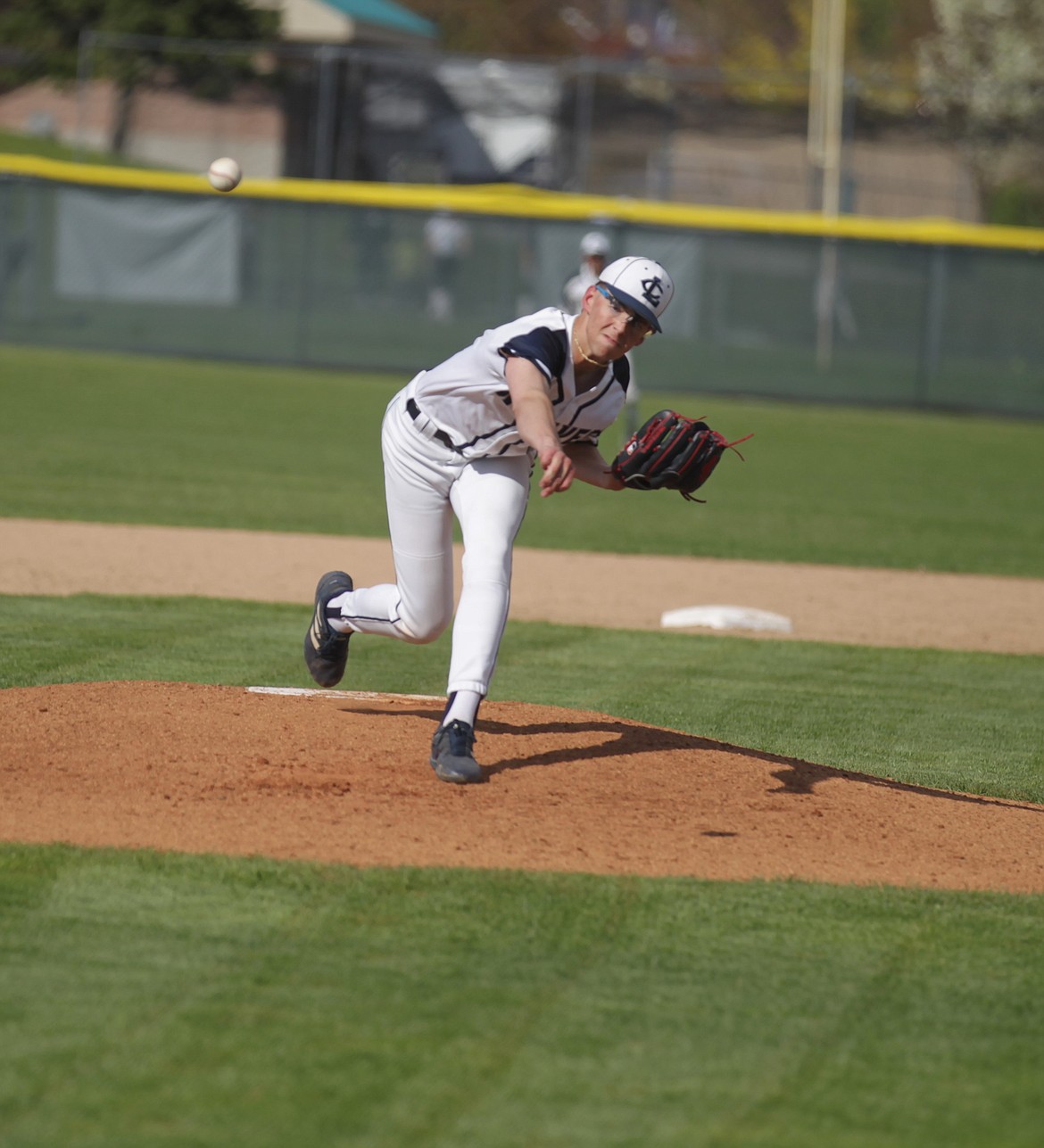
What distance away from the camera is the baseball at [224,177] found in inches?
393

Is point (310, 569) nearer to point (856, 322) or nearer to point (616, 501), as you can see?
point (616, 501)

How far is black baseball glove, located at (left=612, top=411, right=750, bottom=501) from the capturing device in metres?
4.53

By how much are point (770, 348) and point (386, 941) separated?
18438mm

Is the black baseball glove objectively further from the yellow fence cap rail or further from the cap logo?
the yellow fence cap rail

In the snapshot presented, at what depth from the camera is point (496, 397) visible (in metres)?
4.61

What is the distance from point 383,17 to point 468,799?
37.3m

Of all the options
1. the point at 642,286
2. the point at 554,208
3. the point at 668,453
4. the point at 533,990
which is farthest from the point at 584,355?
the point at 554,208

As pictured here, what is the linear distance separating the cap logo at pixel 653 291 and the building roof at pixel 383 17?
35.3 meters

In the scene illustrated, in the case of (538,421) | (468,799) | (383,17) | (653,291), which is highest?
(383,17)

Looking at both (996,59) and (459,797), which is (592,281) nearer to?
(459,797)

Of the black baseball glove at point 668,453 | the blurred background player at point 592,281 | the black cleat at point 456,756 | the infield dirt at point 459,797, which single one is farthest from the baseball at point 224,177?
the black cleat at point 456,756

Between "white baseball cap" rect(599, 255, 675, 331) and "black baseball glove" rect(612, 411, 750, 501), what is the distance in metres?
0.29

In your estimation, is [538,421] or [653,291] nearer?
[538,421]

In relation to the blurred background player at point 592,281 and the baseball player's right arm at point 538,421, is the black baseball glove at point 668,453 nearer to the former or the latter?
the baseball player's right arm at point 538,421
